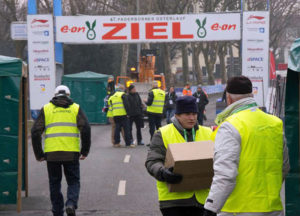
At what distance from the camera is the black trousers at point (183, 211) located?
543 cm

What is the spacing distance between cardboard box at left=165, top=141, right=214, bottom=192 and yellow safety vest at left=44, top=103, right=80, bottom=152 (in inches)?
128

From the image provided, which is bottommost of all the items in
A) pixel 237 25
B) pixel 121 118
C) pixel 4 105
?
pixel 121 118

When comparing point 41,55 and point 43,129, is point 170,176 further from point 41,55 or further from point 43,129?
point 41,55

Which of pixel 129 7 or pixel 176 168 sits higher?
pixel 129 7

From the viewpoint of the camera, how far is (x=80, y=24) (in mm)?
23000

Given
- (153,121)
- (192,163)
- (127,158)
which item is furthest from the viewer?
(153,121)

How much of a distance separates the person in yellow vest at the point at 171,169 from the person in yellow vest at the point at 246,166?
845 mm

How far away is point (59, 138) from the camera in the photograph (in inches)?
329

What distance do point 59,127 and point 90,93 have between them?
67.6ft

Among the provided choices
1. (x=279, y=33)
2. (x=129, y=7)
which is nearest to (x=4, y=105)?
(x=129, y=7)

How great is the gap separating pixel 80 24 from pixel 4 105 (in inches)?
552

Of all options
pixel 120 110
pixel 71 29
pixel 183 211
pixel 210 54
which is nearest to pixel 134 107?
pixel 120 110

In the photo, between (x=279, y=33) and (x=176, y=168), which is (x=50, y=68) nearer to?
(x=176, y=168)

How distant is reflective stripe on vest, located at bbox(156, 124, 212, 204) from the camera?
5.39 meters
